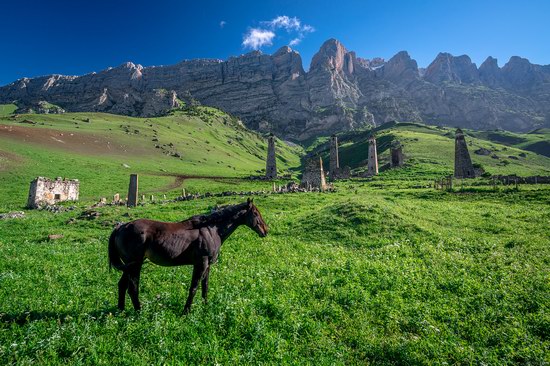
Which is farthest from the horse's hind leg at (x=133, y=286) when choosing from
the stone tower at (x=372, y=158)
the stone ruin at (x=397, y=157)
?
the stone ruin at (x=397, y=157)

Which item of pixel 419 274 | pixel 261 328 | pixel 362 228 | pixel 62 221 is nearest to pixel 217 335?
pixel 261 328

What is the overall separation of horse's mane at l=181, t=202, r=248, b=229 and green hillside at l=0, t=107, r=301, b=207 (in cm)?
4264

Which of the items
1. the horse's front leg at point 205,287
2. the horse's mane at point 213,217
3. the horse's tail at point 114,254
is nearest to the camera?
the horse's tail at point 114,254

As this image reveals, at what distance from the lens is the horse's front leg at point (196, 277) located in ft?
28.8

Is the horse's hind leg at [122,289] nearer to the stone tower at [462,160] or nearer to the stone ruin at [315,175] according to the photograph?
the stone ruin at [315,175]

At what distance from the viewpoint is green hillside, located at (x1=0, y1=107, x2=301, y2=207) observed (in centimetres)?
5609

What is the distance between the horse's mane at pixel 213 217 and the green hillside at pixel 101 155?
140 ft

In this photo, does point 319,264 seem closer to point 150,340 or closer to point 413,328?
point 413,328

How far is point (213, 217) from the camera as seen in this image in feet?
33.9

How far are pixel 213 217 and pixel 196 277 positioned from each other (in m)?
2.08

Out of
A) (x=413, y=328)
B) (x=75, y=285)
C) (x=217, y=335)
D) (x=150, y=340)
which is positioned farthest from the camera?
(x=75, y=285)

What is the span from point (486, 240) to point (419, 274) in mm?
8811

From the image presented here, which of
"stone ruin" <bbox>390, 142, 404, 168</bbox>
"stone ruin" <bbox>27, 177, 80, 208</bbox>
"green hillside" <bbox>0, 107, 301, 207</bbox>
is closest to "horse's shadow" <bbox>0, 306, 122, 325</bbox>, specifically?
"stone ruin" <bbox>27, 177, 80, 208</bbox>

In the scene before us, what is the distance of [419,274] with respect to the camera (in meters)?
12.3
